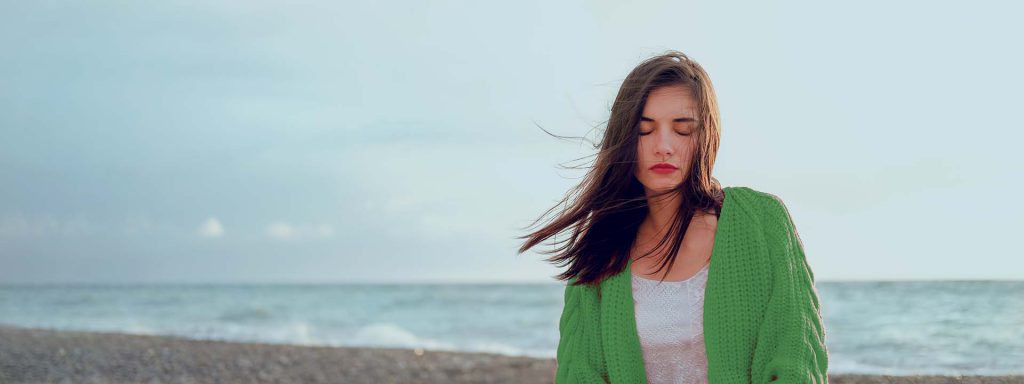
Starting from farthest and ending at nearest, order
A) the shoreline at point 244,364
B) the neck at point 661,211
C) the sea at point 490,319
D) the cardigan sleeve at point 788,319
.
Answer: the sea at point 490,319
the shoreline at point 244,364
the neck at point 661,211
the cardigan sleeve at point 788,319

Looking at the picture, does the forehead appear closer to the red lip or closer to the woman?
the woman

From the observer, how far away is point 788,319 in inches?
94.1

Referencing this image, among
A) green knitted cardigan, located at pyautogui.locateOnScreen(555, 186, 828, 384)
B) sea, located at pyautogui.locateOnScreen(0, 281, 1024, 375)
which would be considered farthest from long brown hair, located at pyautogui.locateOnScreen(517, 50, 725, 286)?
sea, located at pyautogui.locateOnScreen(0, 281, 1024, 375)

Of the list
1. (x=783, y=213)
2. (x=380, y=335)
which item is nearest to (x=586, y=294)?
(x=783, y=213)

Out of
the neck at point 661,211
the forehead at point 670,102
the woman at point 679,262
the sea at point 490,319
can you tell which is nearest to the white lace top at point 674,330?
the woman at point 679,262

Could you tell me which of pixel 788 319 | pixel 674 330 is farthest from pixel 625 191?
pixel 788 319

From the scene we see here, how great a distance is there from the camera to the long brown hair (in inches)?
97.8

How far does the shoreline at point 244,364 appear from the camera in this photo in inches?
309

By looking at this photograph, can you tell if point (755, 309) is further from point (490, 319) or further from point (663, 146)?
point (490, 319)

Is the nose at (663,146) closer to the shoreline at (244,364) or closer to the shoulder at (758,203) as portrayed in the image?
the shoulder at (758,203)

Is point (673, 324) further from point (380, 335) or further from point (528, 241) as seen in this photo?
point (380, 335)

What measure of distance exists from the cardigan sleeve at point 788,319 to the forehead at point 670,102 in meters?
0.38

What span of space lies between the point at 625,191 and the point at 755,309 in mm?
538

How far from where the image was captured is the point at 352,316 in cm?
2081
